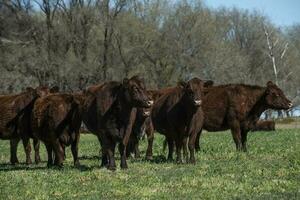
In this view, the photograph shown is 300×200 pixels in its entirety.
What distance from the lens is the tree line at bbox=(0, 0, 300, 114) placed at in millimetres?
53394

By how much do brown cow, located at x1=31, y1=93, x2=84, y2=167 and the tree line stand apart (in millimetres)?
37691

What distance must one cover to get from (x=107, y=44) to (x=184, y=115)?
135 ft

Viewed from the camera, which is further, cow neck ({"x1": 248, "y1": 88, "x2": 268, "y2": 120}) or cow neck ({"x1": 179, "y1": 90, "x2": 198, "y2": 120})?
cow neck ({"x1": 248, "y1": 88, "x2": 268, "y2": 120})

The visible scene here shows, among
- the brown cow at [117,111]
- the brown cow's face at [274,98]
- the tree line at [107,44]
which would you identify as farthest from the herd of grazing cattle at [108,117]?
the tree line at [107,44]

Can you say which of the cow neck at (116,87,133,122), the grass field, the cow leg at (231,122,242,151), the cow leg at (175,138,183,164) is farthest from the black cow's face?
the cow leg at (231,122,242,151)

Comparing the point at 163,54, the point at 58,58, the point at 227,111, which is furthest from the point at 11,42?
the point at 227,111

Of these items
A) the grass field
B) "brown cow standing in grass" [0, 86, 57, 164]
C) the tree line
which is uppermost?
the tree line

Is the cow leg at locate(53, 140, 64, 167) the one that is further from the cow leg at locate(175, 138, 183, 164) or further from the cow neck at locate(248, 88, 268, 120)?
the cow neck at locate(248, 88, 268, 120)

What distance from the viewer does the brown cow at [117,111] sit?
13.7 meters

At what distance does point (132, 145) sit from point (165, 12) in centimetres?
4240

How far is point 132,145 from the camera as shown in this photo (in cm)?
1789

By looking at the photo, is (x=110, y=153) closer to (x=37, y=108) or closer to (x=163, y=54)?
(x=37, y=108)

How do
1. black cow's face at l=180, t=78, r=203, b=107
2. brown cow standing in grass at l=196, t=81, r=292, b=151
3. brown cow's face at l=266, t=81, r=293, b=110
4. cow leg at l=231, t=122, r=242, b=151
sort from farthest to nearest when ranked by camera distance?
brown cow's face at l=266, t=81, r=293, b=110, brown cow standing in grass at l=196, t=81, r=292, b=151, cow leg at l=231, t=122, r=242, b=151, black cow's face at l=180, t=78, r=203, b=107

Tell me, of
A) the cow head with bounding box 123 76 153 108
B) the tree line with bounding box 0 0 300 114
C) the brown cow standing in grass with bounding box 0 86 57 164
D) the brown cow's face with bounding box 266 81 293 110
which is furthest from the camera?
the tree line with bounding box 0 0 300 114
